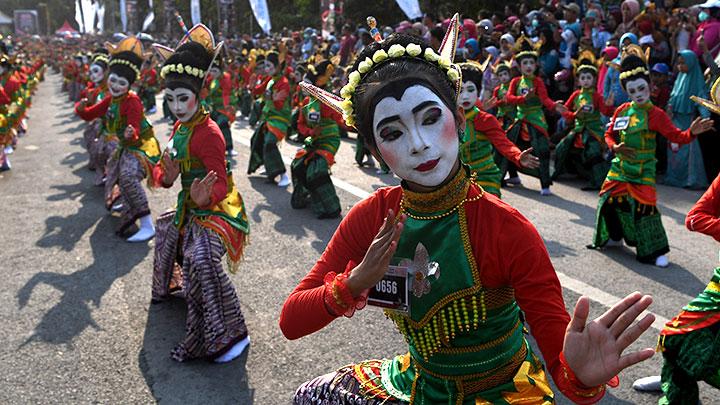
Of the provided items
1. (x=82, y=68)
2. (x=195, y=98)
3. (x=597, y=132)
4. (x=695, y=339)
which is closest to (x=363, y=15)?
(x=82, y=68)

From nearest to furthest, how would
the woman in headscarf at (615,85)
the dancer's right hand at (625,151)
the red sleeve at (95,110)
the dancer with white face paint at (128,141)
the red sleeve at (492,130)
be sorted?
the red sleeve at (492,130) → the dancer's right hand at (625,151) → the dancer with white face paint at (128,141) → the red sleeve at (95,110) → the woman in headscarf at (615,85)

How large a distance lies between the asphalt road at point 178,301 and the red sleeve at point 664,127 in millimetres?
1145

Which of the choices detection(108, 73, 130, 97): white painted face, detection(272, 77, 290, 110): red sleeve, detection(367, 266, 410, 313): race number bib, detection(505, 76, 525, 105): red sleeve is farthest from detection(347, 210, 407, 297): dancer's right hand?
detection(272, 77, 290, 110): red sleeve

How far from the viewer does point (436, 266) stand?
237 centimetres

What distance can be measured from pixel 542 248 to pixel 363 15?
77.4 ft

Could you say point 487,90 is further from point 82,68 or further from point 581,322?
point 82,68

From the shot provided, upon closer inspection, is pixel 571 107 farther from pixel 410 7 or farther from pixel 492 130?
pixel 410 7

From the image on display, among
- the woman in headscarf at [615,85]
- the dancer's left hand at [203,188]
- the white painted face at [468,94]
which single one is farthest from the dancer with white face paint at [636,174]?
the dancer's left hand at [203,188]

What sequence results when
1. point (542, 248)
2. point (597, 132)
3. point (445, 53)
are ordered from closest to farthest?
point (542, 248) → point (445, 53) → point (597, 132)

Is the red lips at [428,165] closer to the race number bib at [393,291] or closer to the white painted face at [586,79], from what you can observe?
the race number bib at [393,291]

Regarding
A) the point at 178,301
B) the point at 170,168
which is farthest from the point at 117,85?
the point at 170,168

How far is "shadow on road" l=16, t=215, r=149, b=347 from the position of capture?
5180 mm

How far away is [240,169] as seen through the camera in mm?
11539

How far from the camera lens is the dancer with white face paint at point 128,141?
295 inches
